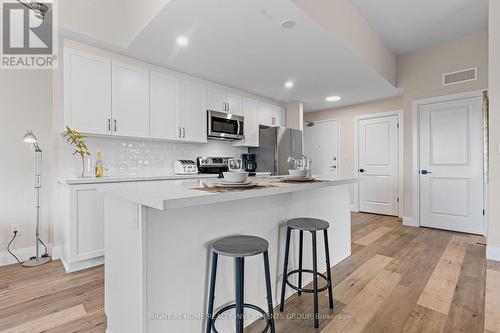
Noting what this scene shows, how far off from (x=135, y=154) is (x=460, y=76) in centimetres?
494

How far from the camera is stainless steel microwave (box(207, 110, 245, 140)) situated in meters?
3.88

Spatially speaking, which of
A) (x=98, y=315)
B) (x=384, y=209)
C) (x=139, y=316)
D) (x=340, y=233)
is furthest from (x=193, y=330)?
(x=384, y=209)

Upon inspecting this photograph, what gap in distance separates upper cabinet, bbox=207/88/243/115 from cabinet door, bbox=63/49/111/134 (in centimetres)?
148

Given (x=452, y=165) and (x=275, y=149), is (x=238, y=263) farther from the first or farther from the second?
(x=452, y=165)

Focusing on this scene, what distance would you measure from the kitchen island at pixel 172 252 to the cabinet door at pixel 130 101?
5.88 ft

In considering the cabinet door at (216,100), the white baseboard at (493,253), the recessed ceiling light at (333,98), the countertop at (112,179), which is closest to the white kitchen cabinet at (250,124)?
the cabinet door at (216,100)

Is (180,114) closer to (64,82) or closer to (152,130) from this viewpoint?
(152,130)

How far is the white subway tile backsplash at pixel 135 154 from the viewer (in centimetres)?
284

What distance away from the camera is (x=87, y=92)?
273 cm

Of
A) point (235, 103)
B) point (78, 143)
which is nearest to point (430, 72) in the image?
point (235, 103)

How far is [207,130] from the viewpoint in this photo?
388 cm

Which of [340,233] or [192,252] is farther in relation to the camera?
[340,233]

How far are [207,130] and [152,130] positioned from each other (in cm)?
88

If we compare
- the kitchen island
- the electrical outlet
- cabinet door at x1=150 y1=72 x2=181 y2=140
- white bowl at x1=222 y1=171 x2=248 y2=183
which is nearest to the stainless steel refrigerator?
cabinet door at x1=150 y1=72 x2=181 y2=140
